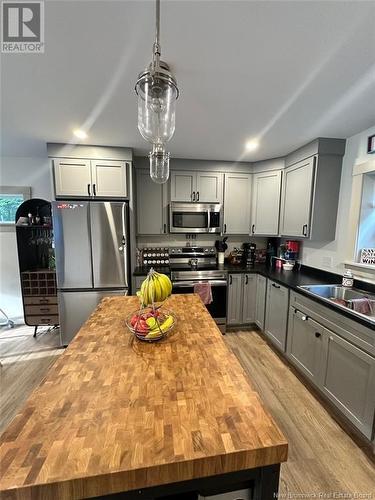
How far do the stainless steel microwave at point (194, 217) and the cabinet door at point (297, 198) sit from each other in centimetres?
91

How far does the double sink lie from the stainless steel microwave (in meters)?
1.48

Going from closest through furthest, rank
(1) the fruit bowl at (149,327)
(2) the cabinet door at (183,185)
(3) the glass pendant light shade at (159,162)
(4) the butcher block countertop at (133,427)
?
(4) the butcher block countertop at (133,427), (1) the fruit bowl at (149,327), (3) the glass pendant light shade at (159,162), (2) the cabinet door at (183,185)

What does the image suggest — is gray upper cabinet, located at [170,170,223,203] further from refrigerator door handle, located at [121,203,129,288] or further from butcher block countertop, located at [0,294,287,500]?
butcher block countertop, located at [0,294,287,500]

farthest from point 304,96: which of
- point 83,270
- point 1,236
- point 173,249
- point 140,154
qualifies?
point 1,236

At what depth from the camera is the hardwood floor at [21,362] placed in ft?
6.40

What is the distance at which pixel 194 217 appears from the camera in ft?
10.6

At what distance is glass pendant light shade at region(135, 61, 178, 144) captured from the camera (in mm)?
925

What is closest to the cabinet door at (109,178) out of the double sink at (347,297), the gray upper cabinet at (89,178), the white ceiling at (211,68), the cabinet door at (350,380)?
the gray upper cabinet at (89,178)

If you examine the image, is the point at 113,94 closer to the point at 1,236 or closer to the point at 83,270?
the point at 83,270

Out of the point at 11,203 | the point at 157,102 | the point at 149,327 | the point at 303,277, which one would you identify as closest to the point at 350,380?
the point at 303,277

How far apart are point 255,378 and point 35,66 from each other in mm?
3009

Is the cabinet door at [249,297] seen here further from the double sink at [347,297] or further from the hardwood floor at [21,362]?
the hardwood floor at [21,362]

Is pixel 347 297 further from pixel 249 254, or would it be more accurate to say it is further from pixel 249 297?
pixel 249 254

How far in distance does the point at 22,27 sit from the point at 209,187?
97.4 inches
